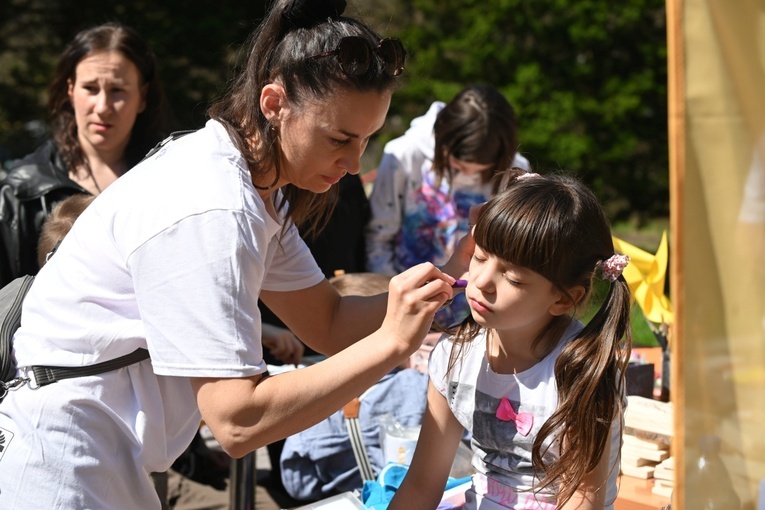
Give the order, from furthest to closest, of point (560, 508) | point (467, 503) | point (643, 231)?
point (643, 231) → point (467, 503) → point (560, 508)

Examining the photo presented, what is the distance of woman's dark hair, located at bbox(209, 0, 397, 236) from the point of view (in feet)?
5.30

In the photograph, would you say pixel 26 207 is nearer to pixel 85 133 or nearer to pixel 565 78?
pixel 85 133

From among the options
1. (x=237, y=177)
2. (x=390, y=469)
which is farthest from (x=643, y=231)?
(x=237, y=177)

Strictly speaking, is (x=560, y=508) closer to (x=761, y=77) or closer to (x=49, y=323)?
(x=761, y=77)

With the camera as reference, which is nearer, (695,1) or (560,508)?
(695,1)

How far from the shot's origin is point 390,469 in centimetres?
227

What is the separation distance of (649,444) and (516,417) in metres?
0.72

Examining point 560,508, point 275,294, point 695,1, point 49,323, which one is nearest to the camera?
point 695,1

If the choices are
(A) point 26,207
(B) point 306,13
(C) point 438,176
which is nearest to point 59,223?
(A) point 26,207

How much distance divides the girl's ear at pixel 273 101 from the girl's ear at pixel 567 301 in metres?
0.71

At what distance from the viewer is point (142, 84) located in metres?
3.53

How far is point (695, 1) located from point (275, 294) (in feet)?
3.87

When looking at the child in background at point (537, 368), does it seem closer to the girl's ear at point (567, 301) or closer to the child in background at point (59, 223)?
the girl's ear at point (567, 301)

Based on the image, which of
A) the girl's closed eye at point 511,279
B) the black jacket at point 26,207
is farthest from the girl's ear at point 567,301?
the black jacket at point 26,207
